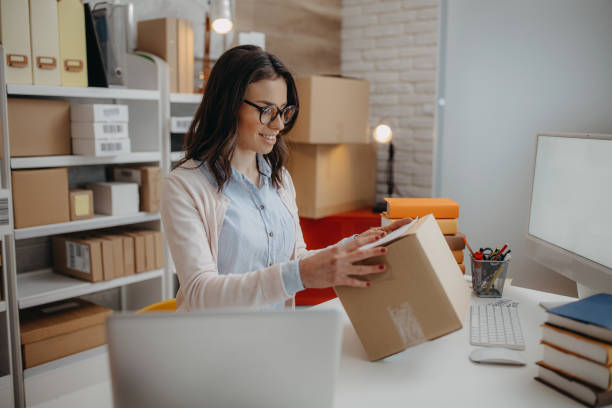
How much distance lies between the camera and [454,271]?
4.05ft

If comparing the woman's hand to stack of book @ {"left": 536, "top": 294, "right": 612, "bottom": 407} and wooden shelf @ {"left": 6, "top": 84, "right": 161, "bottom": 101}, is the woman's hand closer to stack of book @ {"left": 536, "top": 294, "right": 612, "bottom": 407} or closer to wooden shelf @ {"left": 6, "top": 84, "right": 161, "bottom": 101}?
stack of book @ {"left": 536, "top": 294, "right": 612, "bottom": 407}

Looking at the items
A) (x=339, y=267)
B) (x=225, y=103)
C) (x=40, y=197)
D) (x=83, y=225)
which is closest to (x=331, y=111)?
(x=83, y=225)

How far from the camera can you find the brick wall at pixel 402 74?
3502 millimetres

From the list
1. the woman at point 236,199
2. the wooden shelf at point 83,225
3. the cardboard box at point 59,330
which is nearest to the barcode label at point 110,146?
the wooden shelf at point 83,225

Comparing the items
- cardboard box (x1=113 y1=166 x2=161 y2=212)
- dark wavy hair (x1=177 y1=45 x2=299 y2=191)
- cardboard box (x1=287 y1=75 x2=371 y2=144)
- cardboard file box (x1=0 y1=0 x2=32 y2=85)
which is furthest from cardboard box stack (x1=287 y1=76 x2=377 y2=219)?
dark wavy hair (x1=177 y1=45 x2=299 y2=191)

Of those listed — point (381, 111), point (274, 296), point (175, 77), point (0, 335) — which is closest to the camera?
point (274, 296)

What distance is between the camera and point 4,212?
2.10 meters

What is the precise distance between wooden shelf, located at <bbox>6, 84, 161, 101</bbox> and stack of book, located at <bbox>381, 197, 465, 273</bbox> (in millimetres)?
1413

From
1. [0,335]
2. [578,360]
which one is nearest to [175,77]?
[0,335]

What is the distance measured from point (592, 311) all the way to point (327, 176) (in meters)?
2.20

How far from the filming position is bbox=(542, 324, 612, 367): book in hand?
1018 mm

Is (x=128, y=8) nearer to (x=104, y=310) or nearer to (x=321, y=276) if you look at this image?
(x=104, y=310)

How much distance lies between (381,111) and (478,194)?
1.12m

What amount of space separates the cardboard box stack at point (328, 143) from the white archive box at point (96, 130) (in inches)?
41.3
